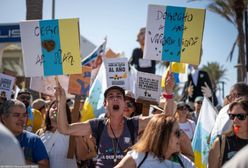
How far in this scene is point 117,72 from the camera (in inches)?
244

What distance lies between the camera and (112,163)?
3.80 m

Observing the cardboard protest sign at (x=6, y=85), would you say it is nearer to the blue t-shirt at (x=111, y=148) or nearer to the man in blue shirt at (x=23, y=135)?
the man in blue shirt at (x=23, y=135)

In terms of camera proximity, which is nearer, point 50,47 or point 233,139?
point 233,139

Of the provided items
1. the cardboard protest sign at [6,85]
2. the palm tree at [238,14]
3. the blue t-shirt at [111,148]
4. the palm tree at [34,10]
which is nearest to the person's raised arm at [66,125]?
the blue t-shirt at [111,148]

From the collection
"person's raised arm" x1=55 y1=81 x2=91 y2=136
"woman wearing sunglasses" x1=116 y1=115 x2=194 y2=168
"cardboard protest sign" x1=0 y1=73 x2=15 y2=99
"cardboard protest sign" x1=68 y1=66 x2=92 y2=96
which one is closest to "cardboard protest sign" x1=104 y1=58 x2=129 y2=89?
"cardboard protest sign" x1=68 y1=66 x2=92 y2=96

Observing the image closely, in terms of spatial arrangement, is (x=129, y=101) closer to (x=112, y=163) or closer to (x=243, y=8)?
(x=112, y=163)

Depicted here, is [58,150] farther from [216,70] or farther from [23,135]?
[216,70]

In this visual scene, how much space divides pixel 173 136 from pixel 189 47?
2317 millimetres

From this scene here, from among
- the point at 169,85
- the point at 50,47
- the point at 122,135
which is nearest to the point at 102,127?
the point at 122,135

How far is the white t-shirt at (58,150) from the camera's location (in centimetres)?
452

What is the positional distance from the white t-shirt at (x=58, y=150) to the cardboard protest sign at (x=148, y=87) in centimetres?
108

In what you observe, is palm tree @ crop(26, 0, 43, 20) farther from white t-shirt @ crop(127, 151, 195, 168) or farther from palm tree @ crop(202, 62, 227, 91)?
palm tree @ crop(202, 62, 227, 91)

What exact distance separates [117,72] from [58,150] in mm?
1969

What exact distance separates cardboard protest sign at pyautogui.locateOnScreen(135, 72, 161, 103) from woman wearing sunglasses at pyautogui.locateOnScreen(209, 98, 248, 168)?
1456 mm
